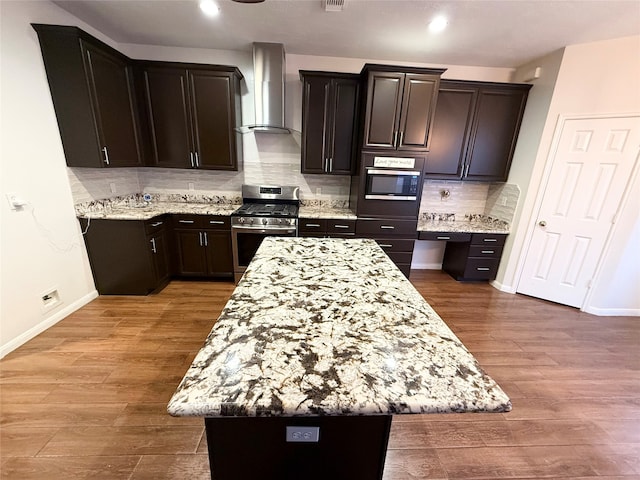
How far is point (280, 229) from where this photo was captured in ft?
10.1

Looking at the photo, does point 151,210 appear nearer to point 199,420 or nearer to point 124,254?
point 124,254

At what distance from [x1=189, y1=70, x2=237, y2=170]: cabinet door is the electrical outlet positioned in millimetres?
2983

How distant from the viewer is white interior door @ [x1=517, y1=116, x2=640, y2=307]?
8.68 feet

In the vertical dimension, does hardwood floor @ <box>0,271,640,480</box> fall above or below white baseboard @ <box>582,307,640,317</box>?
below

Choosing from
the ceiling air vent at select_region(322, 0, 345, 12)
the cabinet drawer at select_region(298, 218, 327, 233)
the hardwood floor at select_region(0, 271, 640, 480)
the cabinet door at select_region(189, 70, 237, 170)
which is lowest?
the hardwood floor at select_region(0, 271, 640, 480)

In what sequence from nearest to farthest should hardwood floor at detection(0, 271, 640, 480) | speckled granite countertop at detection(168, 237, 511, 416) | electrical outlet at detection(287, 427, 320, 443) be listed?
speckled granite countertop at detection(168, 237, 511, 416) < electrical outlet at detection(287, 427, 320, 443) < hardwood floor at detection(0, 271, 640, 480)

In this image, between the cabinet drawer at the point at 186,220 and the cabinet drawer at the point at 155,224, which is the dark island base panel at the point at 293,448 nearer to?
the cabinet drawer at the point at 155,224

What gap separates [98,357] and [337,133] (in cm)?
311

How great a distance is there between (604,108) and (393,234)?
92.8 inches

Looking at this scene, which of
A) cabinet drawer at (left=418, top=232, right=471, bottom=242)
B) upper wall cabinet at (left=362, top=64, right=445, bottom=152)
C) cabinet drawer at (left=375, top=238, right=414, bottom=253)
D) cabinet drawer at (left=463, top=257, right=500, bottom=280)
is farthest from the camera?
cabinet drawer at (left=463, top=257, right=500, bottom=280)

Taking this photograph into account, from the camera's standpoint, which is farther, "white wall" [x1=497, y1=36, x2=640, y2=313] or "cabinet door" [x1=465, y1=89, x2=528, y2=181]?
"cabinet door" [x1=465, y1=89, x2=528, y2=181]

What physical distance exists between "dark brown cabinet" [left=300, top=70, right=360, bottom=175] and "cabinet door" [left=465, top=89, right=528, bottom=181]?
1529 millimetres

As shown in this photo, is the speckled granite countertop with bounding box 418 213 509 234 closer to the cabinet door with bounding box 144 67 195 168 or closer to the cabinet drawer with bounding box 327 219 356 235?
the cabinet drawer with bounding box 327 219 356 235

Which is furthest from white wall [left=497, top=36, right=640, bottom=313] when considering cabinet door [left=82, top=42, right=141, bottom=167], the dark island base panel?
cabinet door [left=82, top=42, right=141, bottom=167]
